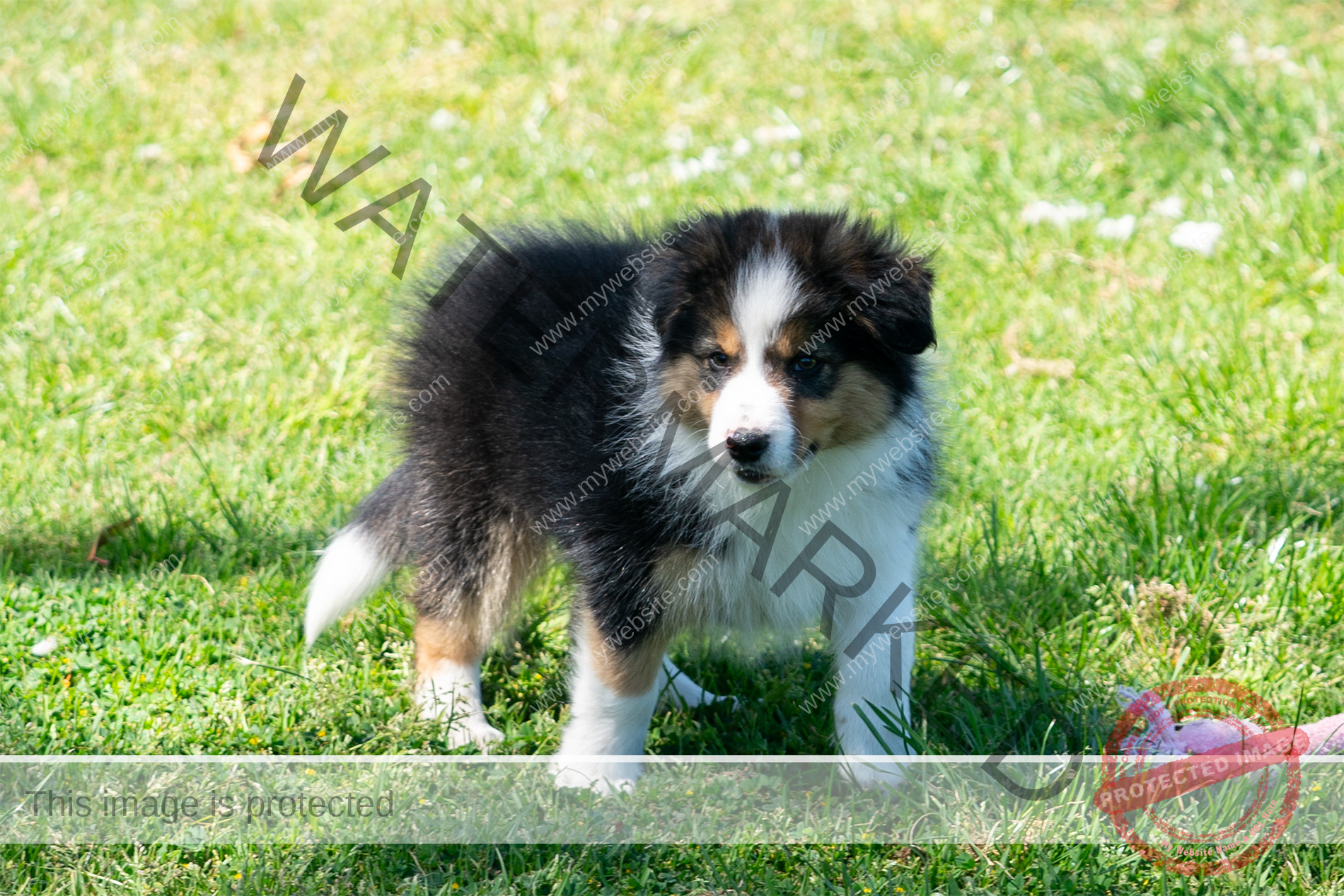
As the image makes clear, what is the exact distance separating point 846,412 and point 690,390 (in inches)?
13.4

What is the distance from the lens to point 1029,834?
2.71m

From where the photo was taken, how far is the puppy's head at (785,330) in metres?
2.59

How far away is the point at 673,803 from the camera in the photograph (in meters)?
2.97

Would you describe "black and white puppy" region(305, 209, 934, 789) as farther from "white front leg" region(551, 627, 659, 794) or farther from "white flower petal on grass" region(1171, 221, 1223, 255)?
"white flower petal on grass" region(1171, 221, 1223, 255)

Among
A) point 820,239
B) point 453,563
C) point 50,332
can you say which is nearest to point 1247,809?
point 820,239

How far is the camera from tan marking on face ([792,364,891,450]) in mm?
2639

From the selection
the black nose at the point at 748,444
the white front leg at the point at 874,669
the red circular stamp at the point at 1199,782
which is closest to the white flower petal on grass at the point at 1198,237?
the red circular stamp at the point at 1199,782

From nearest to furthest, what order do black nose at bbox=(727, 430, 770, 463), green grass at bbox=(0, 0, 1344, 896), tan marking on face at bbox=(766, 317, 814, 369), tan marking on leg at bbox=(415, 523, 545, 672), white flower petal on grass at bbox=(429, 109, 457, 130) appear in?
1. black nose at bbox=(727, 430, 770, 463)
2. tan marking on face at bbox=(766, 317, 814, 369)
3. green grass at bbox=(0, 0, 1344, 896)
4. tan marking on leg at bbox=(415, 523, 545, 672)
5. white flower petal on grass at bbox=(429, 109, 457, 130)

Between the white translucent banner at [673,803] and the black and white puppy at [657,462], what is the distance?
0.50 feet

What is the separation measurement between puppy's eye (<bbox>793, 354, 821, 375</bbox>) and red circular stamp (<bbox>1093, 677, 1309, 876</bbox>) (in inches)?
44.7

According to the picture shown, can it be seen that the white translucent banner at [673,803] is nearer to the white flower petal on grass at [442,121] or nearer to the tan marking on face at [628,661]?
the tan marking on face at [628,661]

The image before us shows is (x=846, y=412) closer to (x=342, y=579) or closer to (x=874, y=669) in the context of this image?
(x=874, y=669)

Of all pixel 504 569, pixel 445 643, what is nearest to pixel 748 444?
pixel 504 569

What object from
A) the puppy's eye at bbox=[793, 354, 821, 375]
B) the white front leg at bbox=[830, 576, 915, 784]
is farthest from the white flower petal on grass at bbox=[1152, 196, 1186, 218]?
the puppy's eye at bbox=[793, 354, 821, 375]
